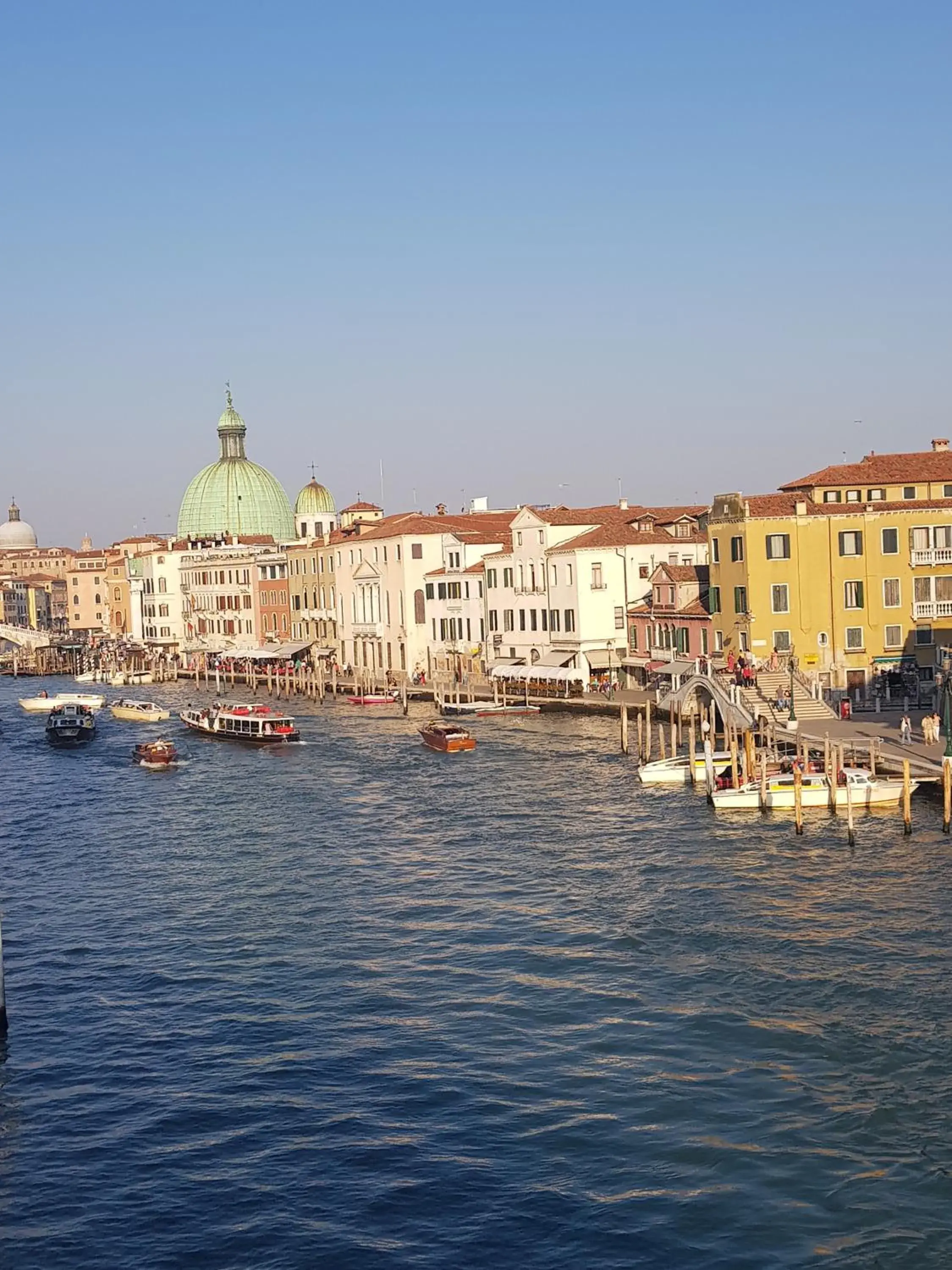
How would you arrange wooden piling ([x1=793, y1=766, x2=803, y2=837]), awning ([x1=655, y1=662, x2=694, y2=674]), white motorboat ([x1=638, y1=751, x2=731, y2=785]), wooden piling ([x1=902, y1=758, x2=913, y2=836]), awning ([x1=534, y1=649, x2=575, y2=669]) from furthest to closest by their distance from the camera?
awning ([x1=534, y1=649, x2=575, y2=669]), awning ([x1=655, y1=662, x2=694, y2=674]), white motorboat ([x1=638, y1=751, x2=731, y2=785]), wooden piling ([x1=793, y1=766, x2=803, y2=837]), wooden piling ([x1=902, y1=758, x2=913, y2=836])

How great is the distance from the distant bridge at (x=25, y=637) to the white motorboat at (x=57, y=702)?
45871mm

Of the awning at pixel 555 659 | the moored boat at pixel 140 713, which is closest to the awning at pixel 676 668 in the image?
the awning at pixel 555 659

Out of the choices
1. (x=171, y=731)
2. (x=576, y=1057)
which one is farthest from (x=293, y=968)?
(x=171, y=731)

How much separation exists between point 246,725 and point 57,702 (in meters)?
31.1

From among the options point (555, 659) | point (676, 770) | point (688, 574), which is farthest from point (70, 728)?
point (676, 770)

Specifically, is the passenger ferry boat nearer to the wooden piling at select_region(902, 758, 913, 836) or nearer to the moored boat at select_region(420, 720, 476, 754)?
the moored boat at select_region(420, 720, 476, 754)

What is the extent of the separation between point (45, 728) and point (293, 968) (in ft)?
195

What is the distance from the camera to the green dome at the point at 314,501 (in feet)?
479

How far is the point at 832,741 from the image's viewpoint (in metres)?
46.2

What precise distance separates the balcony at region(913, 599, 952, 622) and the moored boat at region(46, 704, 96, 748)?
40025 mm

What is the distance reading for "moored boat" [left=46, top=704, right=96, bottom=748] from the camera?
78.4 metres

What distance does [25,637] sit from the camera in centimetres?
15450

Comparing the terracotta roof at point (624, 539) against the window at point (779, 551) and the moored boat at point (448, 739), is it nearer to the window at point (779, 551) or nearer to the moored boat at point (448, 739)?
the moored boat at point (448, 739)

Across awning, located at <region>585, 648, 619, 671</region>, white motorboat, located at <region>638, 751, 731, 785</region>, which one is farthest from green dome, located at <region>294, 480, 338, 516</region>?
white motorboat, located at <region>638, 751, 731, 785</region>
